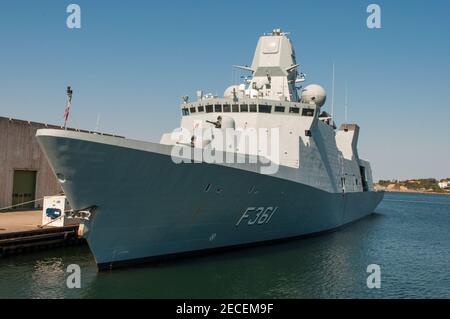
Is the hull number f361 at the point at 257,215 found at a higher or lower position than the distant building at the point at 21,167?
lower

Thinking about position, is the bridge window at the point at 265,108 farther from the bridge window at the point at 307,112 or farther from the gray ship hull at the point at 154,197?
the gray ship hull at the point at 154,197

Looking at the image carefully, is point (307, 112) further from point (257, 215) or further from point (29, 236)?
point (29, 236)

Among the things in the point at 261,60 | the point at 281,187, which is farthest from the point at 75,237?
the point at 261,60

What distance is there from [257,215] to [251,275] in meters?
2.42

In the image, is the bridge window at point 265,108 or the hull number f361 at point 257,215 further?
the bridge window at point 265,108

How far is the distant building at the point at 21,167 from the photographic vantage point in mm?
20047

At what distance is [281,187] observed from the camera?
44.6 feet

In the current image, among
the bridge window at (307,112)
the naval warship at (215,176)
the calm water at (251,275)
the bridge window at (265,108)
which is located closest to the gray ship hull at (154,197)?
the naval warship at (215,176)

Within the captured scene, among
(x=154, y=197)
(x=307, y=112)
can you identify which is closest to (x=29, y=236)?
(x=154, y=197)

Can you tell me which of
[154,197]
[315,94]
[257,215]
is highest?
[315,94]

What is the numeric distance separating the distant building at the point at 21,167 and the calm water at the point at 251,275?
742 cm

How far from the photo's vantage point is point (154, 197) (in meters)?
10.7
